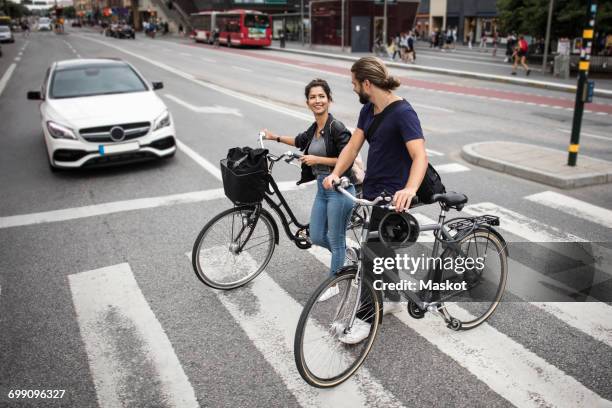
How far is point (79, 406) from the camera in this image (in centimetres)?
329

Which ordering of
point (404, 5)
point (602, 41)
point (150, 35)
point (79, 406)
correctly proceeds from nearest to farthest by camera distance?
point (79, 406), point (602, 41), point (404, 5), point (150, 35)

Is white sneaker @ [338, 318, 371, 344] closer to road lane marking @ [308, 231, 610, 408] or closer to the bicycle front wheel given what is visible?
road lane marking @ [308, 231, 610, 408]

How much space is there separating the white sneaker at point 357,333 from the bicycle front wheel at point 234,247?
151cm

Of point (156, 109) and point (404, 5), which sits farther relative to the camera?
point (404, 5)

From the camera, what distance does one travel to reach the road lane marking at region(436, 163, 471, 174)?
28.5 ft

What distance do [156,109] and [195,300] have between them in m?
5.05

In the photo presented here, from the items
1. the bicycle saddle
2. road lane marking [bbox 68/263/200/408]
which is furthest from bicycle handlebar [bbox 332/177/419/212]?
road lane marking [bbox 68/263/200/408]

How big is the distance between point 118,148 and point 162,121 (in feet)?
3.11

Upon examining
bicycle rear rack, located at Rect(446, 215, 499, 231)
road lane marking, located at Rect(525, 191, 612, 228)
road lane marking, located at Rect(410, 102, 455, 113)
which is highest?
bicycle rear rack, located at Rect(446, 215, 499, 231)

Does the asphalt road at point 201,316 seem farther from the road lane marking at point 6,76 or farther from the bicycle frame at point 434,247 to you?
the road lane marking at point 6,76

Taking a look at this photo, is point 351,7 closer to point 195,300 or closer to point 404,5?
point 404,5

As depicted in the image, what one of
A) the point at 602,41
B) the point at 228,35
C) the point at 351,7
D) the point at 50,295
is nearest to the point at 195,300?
the point at 50,295

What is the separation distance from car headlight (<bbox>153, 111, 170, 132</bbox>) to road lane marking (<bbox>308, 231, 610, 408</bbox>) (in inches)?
228

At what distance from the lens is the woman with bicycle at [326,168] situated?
13.2ft
